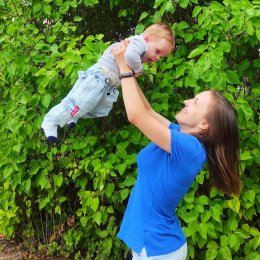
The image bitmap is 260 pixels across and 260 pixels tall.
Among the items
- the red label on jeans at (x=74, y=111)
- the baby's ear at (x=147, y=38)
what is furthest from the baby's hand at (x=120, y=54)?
the red label on jeans at (x=74, y=111)

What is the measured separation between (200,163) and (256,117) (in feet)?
5.42

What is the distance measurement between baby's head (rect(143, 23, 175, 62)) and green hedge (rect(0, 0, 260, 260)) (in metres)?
0.32

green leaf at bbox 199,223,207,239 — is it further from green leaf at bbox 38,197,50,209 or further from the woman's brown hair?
green leaf at bbox 38,197,50,209

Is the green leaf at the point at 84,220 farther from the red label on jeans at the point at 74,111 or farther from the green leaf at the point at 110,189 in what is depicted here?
the red label on jeans at the point at 74,111

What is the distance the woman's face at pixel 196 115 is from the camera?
7.28 ft

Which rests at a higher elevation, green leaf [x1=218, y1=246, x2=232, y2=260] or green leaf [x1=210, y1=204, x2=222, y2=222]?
green leaf [x1=210, y1=204, x2=222, y2=222]

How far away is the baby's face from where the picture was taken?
2.92 m

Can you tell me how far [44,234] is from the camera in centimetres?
461

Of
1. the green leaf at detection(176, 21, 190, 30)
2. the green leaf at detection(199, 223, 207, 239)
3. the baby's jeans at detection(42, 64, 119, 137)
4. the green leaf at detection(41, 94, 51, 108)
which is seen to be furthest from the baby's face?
the green leaf at detection(199, 223, 207, 239)

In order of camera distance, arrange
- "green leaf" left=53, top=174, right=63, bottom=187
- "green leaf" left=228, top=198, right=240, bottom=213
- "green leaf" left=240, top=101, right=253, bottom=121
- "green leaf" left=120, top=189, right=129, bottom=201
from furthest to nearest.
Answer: "green leaf" left=53, top=174, right=63, bottom=187 < "green leaf" left=120, top=189, right=129, bottom=201 < "green leaf" left=228, top=198, right=240, bottom=213 < "green leaf" left=240, top=101, right=253, bottom=121

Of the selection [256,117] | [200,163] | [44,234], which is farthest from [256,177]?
[44,234]

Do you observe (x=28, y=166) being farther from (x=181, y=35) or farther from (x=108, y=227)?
(x=181, y=35)

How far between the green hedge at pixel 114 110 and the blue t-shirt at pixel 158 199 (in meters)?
1.14

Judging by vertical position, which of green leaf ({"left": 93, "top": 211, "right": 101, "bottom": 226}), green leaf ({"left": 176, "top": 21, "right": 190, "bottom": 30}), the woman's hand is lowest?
green leaf ({"left": 93, "top": 211, "right": 101, "bottom": 226})
